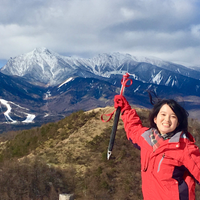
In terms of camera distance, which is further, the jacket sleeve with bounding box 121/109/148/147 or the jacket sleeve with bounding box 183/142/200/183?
the jacket sleeve with bounding box 121/109/148/147

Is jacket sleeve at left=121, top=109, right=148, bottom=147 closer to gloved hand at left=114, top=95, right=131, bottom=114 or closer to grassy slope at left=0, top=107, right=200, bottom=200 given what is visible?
gloved hand at left=114, top=95, right=131, bottom=114

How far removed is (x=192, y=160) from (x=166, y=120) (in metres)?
0.81

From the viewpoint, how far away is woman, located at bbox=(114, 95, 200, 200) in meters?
3.06

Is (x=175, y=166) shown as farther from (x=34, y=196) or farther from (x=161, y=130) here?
(x=34, y=196)

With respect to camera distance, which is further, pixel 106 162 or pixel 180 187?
pixel 106 162

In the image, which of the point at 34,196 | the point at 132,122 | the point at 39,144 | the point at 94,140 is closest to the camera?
the point at 132,122

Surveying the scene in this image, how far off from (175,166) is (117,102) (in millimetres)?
1914

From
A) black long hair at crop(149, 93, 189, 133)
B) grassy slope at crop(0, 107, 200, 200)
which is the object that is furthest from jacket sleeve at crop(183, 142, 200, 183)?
grassy slope at crop(0, 107, 200, 200)

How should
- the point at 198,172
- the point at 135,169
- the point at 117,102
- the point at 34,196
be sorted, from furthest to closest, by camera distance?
1. the point at 135,169
2. the point at 34,196
3. the point at 117,102
4. the point at 198,172

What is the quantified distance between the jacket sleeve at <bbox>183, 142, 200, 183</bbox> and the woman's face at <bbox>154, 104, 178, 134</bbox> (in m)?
0.51

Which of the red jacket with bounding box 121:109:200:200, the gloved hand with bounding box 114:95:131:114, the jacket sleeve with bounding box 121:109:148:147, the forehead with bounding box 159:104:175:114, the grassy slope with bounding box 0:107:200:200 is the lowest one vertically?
the grassy slope with bounding box 0:107:200:200

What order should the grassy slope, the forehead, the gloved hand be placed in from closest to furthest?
the forehead → the gloved hand → the grassy slope

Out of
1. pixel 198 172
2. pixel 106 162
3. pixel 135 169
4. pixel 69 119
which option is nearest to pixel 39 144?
pixel 69 119

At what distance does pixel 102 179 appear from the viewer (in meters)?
15.8
